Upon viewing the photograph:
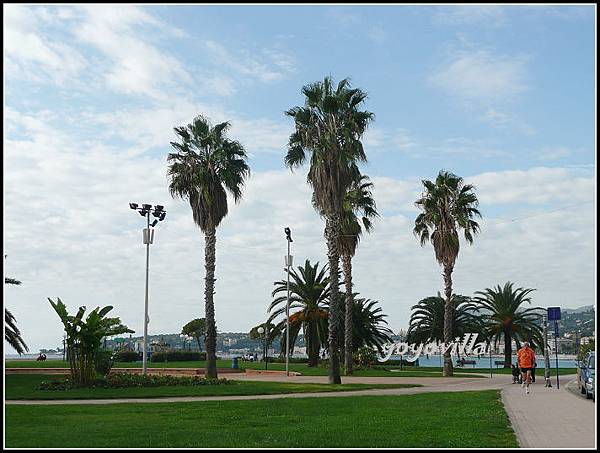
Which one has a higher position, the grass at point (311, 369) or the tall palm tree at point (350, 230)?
the tall palm tree at point (350, 230)

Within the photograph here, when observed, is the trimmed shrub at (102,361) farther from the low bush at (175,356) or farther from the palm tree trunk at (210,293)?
the low bush at (175,356)

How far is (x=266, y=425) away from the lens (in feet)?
48.0

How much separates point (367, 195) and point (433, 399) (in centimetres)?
2978

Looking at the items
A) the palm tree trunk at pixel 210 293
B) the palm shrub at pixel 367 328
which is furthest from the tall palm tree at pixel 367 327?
the palm tree trunk at pixel 210 293

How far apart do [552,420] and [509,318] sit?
46718mm

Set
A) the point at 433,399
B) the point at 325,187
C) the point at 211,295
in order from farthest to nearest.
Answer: the point at 211,295, the point at 325,187, the point at 433,399

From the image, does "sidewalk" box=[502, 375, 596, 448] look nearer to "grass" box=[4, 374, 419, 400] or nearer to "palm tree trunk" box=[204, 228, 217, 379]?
"grass" box=[4, 374, 419, 400]

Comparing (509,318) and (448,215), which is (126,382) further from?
(509,318)

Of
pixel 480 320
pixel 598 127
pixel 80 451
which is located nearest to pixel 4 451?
pixel 80 451

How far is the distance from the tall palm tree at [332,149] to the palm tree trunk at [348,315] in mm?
12323

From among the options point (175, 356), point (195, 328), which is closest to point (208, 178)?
point (175, 356)

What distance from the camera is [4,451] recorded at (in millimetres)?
10844

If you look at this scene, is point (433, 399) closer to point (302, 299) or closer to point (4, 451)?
point (4, 451)

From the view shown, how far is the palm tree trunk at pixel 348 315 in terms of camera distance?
4513 centimetres
